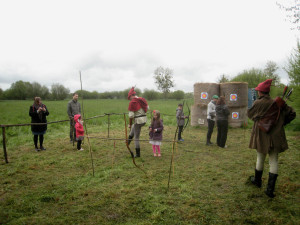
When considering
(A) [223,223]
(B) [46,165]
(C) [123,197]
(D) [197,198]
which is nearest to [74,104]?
(B) [46,165]

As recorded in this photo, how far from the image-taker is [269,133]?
3.05 metres

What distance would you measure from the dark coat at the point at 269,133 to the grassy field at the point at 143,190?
0.78 m

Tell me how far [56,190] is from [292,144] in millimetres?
7152

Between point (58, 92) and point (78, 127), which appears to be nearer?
point (78, 127)

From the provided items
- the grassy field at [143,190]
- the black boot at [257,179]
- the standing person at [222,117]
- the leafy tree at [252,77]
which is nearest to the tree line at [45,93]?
the leafy tree at [252,77]

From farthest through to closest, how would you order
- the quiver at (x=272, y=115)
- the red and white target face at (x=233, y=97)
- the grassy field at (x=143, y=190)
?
the red and white target face at (x=233, y=97) < the quiver at (x=272, y=115) < the grassy field at (x=143, y=190)

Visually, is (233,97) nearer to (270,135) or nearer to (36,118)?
(270,135)

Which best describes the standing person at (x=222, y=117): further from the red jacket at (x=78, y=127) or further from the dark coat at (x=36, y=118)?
the dark coat at (x=36, y=118)

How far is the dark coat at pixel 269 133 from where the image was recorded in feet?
9.82

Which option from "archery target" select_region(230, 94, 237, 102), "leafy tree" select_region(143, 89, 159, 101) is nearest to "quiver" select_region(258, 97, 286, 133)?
"archery target" select_region(230, 94, 237, 102)

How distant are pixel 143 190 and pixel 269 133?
231 centimetres

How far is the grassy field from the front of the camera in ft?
8.37

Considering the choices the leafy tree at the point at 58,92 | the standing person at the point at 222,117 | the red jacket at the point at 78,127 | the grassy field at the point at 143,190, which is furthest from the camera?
the leafy tree at the point at 58,92

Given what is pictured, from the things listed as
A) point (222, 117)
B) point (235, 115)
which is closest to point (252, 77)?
point (235, 115)
